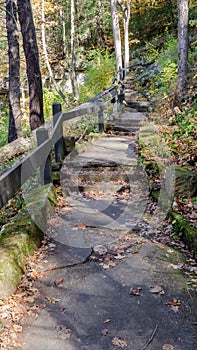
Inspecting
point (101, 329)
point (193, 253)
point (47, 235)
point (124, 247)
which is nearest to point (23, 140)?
point (47, 235)

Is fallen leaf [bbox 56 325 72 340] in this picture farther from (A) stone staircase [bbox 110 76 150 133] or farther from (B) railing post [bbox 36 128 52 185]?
(A) stone staircase [bbox 110 76 150 133]

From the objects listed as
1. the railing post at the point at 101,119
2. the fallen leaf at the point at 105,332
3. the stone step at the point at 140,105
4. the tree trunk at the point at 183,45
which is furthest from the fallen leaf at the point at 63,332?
the stone step at the point at 140,105

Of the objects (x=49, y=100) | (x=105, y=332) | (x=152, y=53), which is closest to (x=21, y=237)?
(x=105, y=332)

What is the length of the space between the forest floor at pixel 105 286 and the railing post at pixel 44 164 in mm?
557

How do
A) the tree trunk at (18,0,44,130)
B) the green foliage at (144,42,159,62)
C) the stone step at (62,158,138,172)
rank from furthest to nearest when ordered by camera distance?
the green foliage at (144,42,159,62) < the tree trunk at (18,0,44,130) < the stone step at (62,158,138,172)

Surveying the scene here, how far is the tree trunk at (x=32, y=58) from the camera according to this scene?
8.64 metres

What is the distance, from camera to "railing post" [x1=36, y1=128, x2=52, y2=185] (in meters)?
4.84

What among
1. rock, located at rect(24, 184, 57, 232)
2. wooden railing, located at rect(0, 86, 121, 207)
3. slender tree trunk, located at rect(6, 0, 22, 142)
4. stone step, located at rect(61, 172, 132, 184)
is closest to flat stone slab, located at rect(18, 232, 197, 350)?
rock, located at rect(24, 184, 57, 232)

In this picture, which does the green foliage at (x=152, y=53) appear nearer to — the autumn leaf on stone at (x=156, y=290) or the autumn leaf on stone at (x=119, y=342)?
the autumn leaf on stone at (x=156, y=290)

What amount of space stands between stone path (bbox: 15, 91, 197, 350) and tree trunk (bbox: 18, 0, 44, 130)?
421cm

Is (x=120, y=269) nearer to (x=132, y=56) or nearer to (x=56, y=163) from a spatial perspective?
(x=56, y=163)

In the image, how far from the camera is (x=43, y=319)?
8.96 ft

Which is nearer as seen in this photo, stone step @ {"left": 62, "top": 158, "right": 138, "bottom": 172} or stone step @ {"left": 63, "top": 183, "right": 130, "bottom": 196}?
stone step @ {"left": 63, "top": 183, "right": 130, "bottom": 196}

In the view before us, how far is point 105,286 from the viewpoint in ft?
10.6
